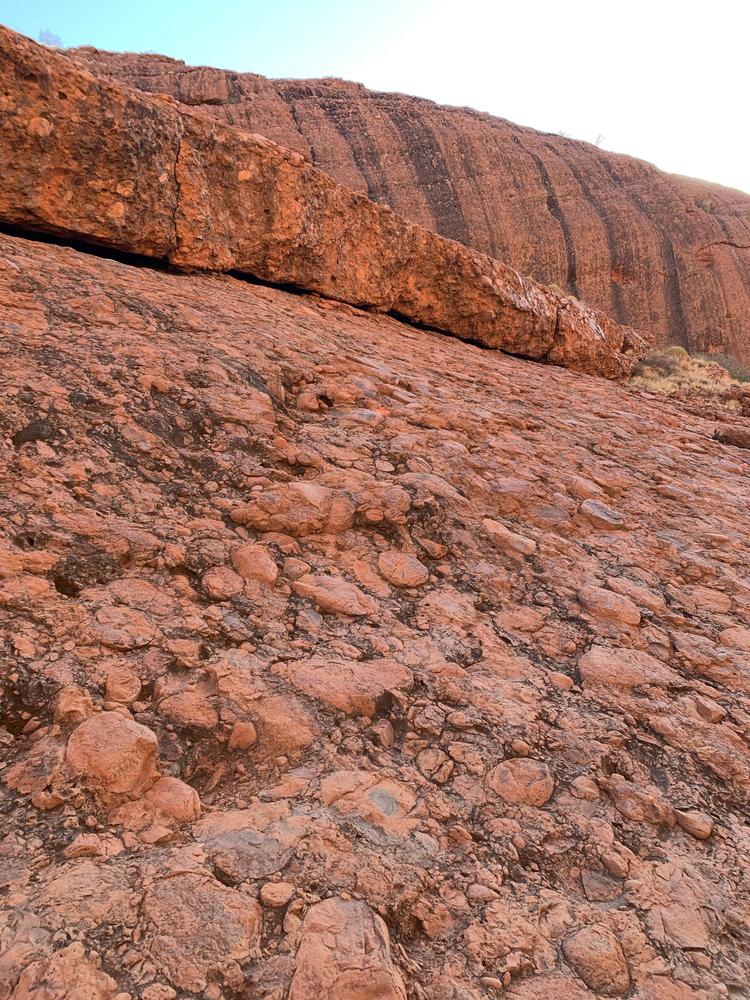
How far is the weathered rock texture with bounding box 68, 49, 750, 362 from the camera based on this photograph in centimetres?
1620

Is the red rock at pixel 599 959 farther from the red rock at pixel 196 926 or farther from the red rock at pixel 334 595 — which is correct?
the red rock at pixel 334 595

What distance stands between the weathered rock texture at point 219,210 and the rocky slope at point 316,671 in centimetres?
3

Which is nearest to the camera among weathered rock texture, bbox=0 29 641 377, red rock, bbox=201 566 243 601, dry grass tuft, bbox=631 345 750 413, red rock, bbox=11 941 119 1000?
red rock, bbox=11 941 119 1000

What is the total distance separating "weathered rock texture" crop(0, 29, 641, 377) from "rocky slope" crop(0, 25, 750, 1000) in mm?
31

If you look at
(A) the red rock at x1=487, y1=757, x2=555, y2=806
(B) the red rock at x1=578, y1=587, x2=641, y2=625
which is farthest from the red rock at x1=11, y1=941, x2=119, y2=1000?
(B) the red rock at x1=578, y1=587, x2=641, y2=625

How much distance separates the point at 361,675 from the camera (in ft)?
5.80

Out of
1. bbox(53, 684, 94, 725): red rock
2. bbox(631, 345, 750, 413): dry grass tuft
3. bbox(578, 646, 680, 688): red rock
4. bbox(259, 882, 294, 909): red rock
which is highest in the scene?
bbox(631, 345, 750, 413): dry grass tuft

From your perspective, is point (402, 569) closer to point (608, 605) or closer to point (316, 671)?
point (316, 671)

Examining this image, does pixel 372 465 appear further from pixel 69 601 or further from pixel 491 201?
pixel 491 201

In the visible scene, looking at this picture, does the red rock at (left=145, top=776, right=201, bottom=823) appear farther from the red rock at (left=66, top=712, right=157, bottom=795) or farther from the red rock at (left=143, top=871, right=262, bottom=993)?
the red rock at (left=143, top=871, right=262, bottom=993)

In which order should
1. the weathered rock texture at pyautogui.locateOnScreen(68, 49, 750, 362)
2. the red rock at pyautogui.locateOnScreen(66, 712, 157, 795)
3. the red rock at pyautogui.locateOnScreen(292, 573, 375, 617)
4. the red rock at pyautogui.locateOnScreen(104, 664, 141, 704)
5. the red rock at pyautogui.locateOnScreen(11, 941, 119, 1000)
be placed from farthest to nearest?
the weathered rock texture at pyautogui.locateOnScreen(68, 49, 750, 362) → the red rock at pyautogui.locateOnScreen(292, 573, 375, 617) → the red rock at pyautogui.locateOnScreen(104, 664, 141, 704) → the red rock at pyautogui.locateOnScreen(66, 712, 157, 795) → the red rock at pyautogui.locateOnScreen(11, 941, 119, 1000)

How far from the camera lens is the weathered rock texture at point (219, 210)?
3.43 metres

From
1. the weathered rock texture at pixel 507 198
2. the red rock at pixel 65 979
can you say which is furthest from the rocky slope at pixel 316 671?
the weathered rock texture at pixel 507 198

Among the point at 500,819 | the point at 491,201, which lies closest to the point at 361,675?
the point at 500,819
